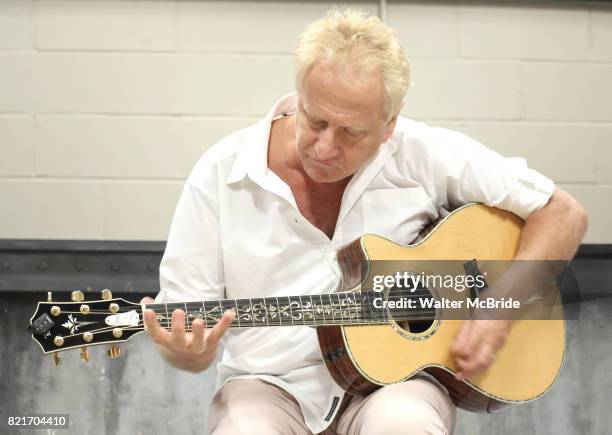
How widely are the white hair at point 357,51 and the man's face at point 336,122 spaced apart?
0.02 meters

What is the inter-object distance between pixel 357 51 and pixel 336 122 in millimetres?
160

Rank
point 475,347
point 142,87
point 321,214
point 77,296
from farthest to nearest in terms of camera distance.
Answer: point 142,87 < point 321,214 < point 475,347 < point 77,296

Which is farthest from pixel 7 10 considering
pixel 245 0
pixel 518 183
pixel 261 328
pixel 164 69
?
pixel 518 183

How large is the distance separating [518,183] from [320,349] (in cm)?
65

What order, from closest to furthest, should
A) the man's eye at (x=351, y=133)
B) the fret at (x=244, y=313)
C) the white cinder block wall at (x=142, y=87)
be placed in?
the fret at (x=244, y=313) < the man's eye at (x=351, y=133) < the white cinder block wall at (x=142, y=87)

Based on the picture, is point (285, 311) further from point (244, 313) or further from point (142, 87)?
point (142, 87)

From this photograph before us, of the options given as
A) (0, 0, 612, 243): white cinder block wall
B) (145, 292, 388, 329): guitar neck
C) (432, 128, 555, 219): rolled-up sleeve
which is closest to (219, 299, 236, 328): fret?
(145, 292, 388, 329): guitar neck

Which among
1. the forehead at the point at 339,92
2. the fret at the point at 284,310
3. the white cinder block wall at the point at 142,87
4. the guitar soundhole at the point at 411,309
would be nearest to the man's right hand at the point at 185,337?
the fret at the point at 284,310

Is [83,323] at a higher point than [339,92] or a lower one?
lower

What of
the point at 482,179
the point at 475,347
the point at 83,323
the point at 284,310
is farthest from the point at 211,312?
the point at 482,179

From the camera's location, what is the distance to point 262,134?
2244 millimetres

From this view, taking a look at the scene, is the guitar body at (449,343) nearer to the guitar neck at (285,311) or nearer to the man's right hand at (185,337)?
the guitar neck at (285,311)

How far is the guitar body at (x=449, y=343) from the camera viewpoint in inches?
79.7

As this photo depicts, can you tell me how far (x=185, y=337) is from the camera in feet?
6.20
